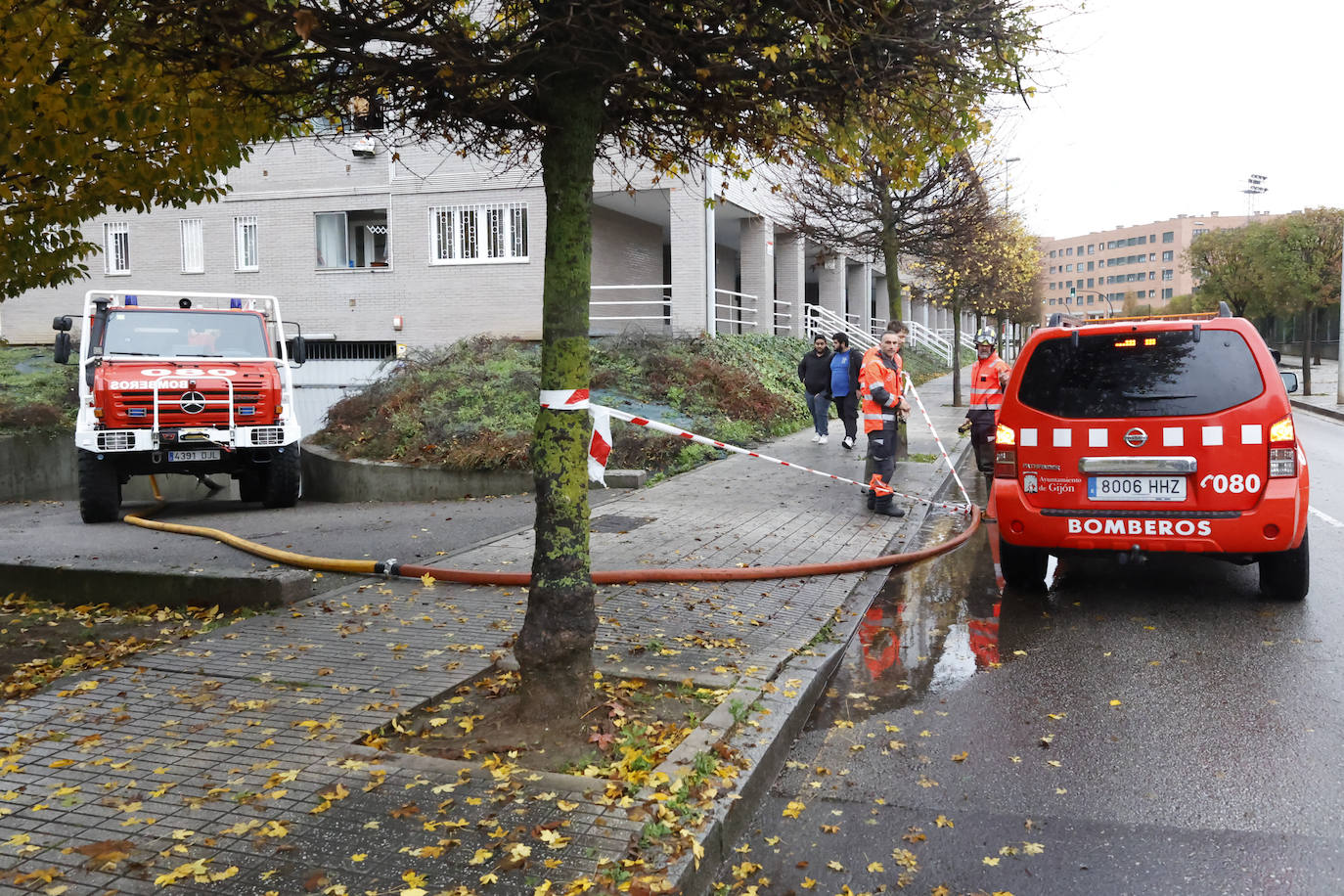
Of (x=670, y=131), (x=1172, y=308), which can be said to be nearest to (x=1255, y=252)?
(x=670, y=131)

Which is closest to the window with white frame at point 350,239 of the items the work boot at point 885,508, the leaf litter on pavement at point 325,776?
the work boot at point 885,508

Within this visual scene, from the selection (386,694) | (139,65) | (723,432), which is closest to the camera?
(386,694)

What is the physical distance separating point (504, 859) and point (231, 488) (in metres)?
16.0

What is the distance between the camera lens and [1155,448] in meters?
6.65

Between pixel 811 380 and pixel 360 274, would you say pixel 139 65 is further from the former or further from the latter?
pixel 360 274

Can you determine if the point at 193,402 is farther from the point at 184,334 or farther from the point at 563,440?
the point at 563,440

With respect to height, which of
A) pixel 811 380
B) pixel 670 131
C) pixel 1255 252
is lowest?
pixel 811 380

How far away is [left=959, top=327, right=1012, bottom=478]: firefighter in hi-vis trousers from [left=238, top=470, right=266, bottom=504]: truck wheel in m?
8.67

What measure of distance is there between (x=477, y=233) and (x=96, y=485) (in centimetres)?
1194

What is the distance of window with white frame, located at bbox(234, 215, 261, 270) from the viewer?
2314 cm

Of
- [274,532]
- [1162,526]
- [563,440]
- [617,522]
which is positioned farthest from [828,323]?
[563,440]

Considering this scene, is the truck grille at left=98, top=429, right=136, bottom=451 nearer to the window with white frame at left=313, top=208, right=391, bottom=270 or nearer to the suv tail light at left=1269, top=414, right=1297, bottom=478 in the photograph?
the suv tail light at left=1269, top=414, right=1297, bottom=478

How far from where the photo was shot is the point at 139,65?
539cm

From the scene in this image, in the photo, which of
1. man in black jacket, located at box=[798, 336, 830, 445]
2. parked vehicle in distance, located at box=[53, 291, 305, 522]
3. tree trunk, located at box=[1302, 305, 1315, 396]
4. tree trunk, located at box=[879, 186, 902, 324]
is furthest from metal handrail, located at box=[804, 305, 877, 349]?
parked vehicle in distance, located at box=[53, 291, 305, 522]
